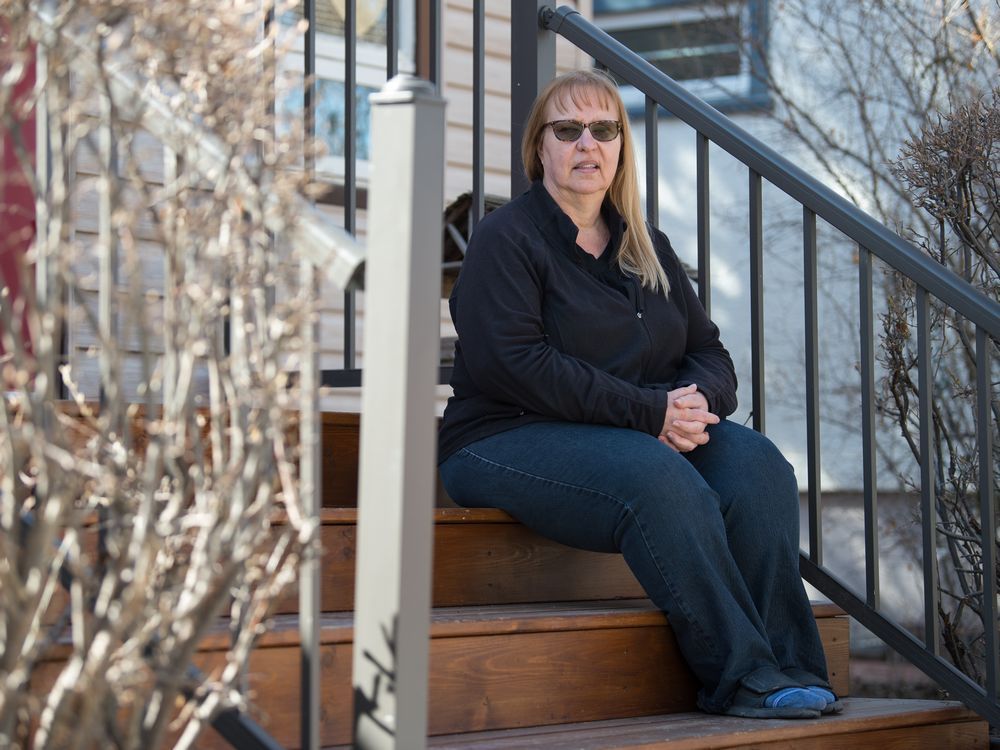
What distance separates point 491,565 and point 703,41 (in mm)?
4934

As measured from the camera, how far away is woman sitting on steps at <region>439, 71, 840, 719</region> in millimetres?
2412

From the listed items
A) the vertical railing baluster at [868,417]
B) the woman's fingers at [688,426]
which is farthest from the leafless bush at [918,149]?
the woman's fingers at [688,426]

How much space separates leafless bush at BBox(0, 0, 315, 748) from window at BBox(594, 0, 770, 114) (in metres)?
5.00

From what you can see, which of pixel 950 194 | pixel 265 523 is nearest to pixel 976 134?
pixel 950 194

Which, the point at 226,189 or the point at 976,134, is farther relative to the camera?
the point at 976,134

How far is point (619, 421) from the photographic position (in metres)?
2.60

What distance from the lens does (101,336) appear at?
1393mm

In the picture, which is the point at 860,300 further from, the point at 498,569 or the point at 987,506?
the point at 498,569

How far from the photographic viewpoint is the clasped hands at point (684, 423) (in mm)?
2654

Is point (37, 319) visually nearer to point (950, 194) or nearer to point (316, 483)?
point (316, 483)

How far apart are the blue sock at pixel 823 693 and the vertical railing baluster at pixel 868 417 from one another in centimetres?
30

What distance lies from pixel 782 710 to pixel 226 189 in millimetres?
1374

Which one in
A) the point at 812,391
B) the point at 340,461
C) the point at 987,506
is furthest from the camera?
the point at 340,461

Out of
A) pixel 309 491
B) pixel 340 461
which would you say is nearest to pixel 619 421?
pixel 340 461
